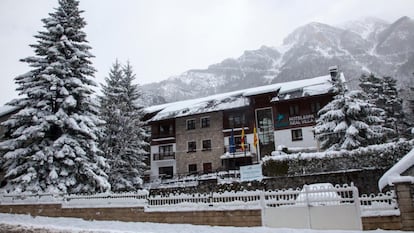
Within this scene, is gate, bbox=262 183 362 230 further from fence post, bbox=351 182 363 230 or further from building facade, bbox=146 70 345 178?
building facade, bbox=146 70 345 178

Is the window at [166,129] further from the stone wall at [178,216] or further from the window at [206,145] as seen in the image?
the stone wall at [178,216]

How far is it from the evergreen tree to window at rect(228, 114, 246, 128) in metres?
10.9

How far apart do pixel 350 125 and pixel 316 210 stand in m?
12.1

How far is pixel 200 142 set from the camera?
32.9 meters

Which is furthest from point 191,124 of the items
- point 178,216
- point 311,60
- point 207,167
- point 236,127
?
point 311,60

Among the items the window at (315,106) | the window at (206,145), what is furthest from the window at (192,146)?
the window at (315,106)

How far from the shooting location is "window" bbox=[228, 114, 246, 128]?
103 ft

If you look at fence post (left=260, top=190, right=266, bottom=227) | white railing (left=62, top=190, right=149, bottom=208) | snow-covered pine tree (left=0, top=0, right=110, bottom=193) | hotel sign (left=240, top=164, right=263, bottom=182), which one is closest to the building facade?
hotel sign (left=240, top=164, right=263, bottom=182)

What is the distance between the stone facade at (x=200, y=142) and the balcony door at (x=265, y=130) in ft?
12.9

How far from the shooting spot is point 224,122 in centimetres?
3222

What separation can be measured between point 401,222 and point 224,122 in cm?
2441

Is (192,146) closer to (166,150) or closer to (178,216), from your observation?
(166,150)

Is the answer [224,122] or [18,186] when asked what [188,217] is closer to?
[18,186]

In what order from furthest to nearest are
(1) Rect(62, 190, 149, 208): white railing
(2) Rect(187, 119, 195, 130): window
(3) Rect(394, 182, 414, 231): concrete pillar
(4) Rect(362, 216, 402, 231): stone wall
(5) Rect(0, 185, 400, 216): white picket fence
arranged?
1. (2) Rect(187, 119, 195, 130): window
2. (1) Rect(62, 190, 149, 208): white railing
3. (5) Rect(0, 185, 400, 216): white picket fence
4. (4) Rect(362, 216, 402, 231): stone wall
5. (3) Rect(394, 182, 414, 231): concrete pillar
